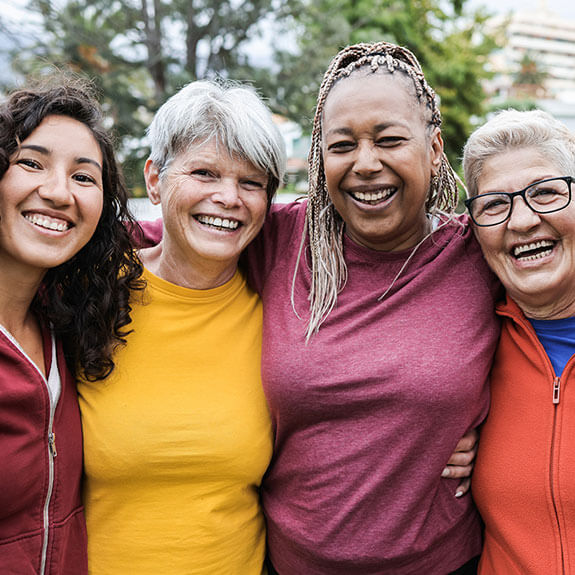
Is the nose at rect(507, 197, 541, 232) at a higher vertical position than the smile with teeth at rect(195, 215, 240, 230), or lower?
higher

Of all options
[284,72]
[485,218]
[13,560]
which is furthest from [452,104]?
[13,560]

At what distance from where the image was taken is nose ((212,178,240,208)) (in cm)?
203

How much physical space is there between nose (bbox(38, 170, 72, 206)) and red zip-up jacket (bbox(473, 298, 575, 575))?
1.56m

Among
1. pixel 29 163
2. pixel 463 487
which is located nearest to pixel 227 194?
pixel 29 163

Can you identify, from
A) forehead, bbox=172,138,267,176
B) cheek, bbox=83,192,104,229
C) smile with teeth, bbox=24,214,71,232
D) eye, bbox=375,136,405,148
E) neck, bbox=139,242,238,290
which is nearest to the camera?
smile with teeth, bbox=24,214,71,232

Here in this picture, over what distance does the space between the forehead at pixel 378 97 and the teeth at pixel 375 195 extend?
26cm

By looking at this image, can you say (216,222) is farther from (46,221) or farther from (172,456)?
(172,456)

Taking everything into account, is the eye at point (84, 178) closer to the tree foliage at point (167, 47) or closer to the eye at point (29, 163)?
the eye at point (29, 163)

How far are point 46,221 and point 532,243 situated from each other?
161 cm

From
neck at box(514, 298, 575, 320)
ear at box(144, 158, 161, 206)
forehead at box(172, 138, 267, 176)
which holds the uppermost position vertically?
forehead at box(172, 138, 267, 176)

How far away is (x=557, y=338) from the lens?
1861 millimetres

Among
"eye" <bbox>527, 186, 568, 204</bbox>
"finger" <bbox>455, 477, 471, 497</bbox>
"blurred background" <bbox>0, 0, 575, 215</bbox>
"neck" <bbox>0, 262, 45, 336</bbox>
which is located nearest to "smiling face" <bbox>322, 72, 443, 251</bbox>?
"eye" <bbox>527, 186, 568, 204</bbox>

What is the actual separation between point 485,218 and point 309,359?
0.80m

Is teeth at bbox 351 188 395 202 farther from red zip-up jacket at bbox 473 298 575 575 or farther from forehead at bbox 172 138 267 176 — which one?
red zip-up jacket at bbox 473 298 575 575
